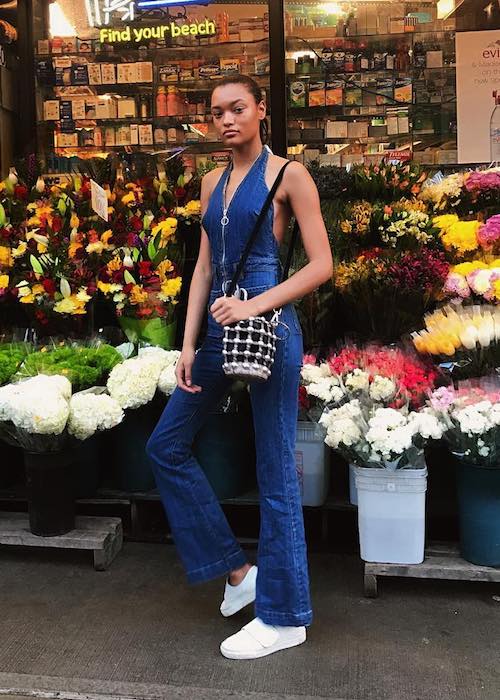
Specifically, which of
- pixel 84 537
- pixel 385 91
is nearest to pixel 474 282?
pixel 84 537

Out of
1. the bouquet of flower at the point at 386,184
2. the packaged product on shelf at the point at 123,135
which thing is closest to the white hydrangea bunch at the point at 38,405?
the bouquet of flower at the point at 386,184

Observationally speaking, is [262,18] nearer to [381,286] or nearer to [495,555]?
[381,286]

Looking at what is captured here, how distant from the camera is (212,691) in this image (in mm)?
2494

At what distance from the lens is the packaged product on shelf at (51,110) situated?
6.89 m

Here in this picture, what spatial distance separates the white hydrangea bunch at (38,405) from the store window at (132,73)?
4114 mm

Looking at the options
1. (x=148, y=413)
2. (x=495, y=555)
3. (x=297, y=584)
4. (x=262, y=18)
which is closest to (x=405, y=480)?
(x=495, y=555)

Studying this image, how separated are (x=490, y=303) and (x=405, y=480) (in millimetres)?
1036

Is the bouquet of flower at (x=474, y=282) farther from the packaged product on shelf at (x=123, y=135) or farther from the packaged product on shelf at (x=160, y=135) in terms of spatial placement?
the packaged product on shelf at (x=123, y=135)

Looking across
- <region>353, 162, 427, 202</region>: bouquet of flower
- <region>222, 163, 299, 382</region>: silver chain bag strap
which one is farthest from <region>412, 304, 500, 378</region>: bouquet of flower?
<region>222, 163, 299, 382</region>: silver chain bag strap

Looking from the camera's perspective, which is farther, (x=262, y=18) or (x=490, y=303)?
(x=262, y=18)

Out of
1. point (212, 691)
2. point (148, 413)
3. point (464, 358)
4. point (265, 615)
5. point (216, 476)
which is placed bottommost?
point (212, 691)

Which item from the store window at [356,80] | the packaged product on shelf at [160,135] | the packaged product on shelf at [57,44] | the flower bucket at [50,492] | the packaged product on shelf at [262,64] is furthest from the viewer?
the packaged product on shelf at [160,135]

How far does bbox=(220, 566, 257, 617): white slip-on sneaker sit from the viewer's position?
2.87 meters

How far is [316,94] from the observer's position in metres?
6.90
